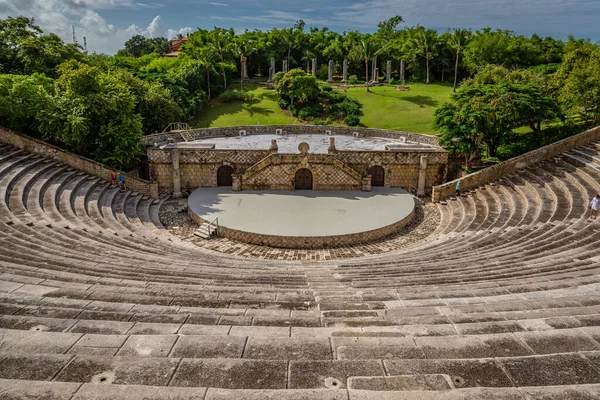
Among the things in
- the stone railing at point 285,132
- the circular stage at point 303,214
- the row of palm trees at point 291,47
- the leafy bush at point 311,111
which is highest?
the row of palm trees at point 291,47

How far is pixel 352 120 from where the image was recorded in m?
51.8

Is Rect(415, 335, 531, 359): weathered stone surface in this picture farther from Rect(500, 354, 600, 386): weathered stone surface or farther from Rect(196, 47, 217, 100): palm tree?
Rect(196, 47, 217, 100): palm tree

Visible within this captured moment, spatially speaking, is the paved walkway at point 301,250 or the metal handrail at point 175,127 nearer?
the paved walkway at point 301,250

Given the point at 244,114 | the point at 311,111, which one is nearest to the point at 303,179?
the point at 311,111

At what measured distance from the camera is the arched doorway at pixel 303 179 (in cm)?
2975

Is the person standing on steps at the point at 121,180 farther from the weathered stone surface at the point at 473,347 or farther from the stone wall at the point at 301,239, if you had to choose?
the weathered stone surface at the point at 473,347

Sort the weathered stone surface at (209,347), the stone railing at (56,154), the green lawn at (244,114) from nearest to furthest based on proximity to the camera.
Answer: the weathered stone surface at (209,347)
the stone railing at (56,154)
the green lawn at (244,114)

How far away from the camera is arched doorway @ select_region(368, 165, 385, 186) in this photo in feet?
101

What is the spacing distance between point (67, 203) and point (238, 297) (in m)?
18.3

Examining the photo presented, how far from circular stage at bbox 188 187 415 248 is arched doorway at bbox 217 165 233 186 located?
72cm

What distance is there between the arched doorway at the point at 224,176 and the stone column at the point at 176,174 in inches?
121

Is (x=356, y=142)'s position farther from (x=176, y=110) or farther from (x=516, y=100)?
(x=176, y=110)

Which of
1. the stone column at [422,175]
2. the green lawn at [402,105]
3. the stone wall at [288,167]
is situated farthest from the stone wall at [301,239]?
the green lawn at [402,105]

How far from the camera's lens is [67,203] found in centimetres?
2219
